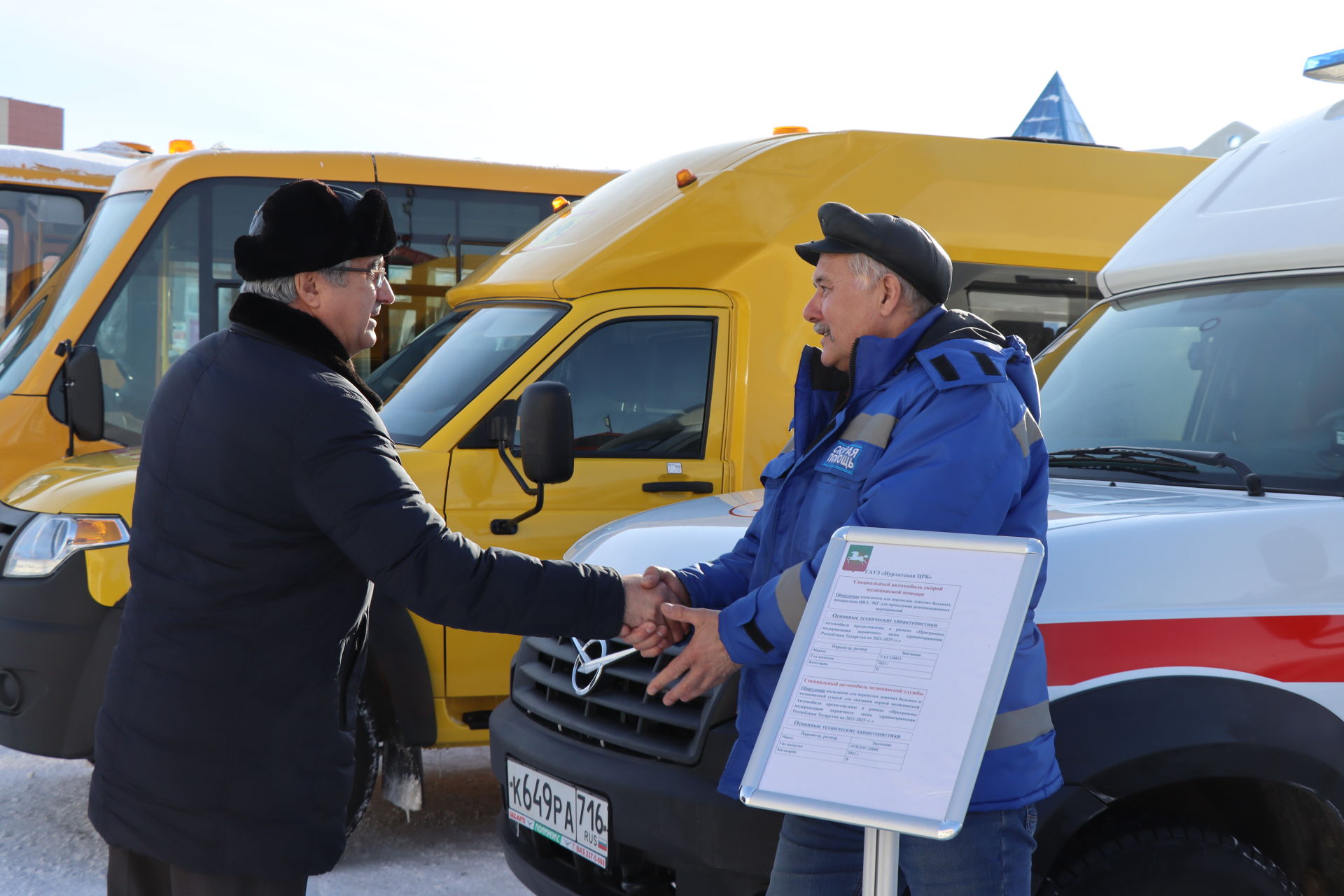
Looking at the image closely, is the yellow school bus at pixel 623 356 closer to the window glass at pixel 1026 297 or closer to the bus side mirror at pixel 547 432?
the window glass at pixel 1026 297

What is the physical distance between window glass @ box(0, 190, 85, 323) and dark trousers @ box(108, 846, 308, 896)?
7925mm

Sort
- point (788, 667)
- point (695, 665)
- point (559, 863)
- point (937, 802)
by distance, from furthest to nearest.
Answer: point (559, 863), point (695, 665), point (788, 667), point (937, 802)

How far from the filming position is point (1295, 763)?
2572 mm

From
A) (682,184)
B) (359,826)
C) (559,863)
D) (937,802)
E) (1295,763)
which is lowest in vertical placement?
(359,826)

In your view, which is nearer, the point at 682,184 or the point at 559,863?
the point at 559,863

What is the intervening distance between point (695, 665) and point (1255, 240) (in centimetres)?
194

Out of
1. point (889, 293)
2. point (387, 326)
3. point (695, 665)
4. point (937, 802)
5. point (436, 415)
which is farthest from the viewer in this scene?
point (387, 326)

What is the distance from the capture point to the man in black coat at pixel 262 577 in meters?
2.29

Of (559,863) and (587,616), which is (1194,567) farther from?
(559,863)

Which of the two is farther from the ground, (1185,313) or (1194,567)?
(1185,313)

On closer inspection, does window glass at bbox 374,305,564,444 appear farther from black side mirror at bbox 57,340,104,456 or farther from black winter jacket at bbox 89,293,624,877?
black winter jacket at bbox 89,293,624,877

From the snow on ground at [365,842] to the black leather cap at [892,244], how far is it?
9.08 ft

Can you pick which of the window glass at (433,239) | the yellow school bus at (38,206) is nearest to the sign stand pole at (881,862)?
the window glass at (433,239)

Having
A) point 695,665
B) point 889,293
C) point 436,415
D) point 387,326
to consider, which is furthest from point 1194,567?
point 387,326
